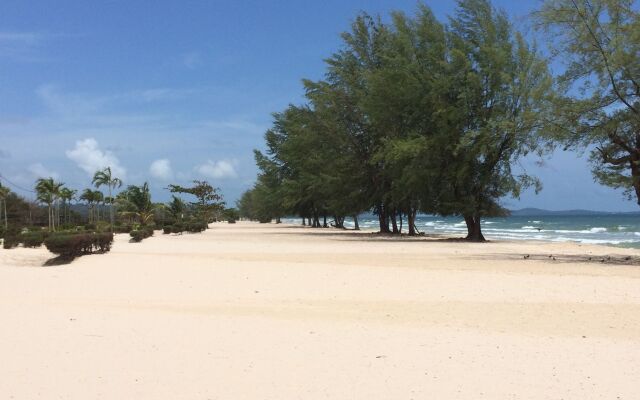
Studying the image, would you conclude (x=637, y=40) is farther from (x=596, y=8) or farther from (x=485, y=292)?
(x=485, y=292)

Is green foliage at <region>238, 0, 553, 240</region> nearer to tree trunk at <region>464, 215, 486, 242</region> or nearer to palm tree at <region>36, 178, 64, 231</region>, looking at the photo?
tree trunk at <region>464, 215, 486, 242</region>

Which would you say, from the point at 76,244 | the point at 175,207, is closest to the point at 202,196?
the point at 175,207

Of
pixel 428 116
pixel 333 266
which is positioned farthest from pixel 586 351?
pixel 428 116

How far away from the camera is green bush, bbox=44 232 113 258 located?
17841mm

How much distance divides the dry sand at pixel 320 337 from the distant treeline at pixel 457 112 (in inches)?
291

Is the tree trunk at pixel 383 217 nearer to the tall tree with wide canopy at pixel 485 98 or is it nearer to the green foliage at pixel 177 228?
the tall tree with wide canopy at pixel 485 98

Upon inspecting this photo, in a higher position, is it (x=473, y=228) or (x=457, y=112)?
(x=457, y=112)

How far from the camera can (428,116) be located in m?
34.1

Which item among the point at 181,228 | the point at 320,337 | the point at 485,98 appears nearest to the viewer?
the point at 320,337

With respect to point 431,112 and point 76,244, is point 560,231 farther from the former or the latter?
point 76,244

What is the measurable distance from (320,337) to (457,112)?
25.6 m

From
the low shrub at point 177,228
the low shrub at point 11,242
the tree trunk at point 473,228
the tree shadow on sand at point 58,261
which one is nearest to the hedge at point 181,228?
the low shrub at point 177,228

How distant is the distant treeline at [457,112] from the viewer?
61.6ft

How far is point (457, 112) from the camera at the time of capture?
30.7 metres
